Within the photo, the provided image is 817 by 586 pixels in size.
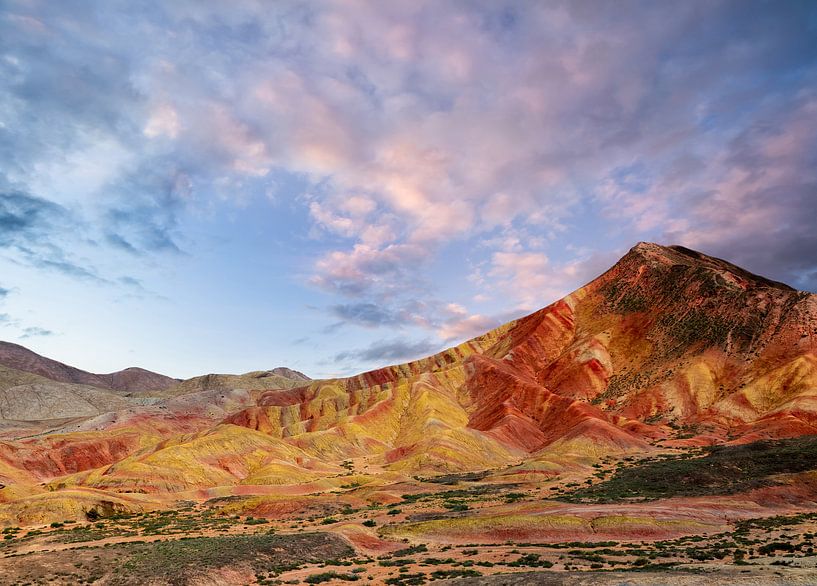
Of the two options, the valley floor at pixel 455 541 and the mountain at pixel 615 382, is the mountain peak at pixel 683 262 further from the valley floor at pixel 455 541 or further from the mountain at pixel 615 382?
the valley floor at pixel 455 541

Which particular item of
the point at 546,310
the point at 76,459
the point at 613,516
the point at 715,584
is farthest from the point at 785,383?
the point at 76,459

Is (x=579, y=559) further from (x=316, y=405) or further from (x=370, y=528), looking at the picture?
(x=316, y=405)

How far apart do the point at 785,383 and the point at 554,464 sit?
5884 centimetres

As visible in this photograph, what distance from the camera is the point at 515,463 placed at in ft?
352

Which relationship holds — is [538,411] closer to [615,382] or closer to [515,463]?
[615,382]

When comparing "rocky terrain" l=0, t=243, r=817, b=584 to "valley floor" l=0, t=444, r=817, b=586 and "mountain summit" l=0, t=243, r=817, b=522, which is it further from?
"mountain summit" l=0, t=243, r=817, b=522

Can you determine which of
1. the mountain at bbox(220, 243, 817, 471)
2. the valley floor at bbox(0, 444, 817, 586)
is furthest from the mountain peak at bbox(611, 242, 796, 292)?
the valley floor at bbox(0, 444, 817, 586)

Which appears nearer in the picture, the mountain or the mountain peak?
the mountain

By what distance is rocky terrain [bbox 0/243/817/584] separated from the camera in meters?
39.8

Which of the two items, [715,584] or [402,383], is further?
[402,383]

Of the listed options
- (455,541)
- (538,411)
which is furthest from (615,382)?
(455,541)

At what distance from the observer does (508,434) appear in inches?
4729

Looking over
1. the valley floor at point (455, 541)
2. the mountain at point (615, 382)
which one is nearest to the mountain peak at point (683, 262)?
the mountain at point (615, 382)

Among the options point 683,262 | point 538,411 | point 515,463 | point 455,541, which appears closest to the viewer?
point 455,541
